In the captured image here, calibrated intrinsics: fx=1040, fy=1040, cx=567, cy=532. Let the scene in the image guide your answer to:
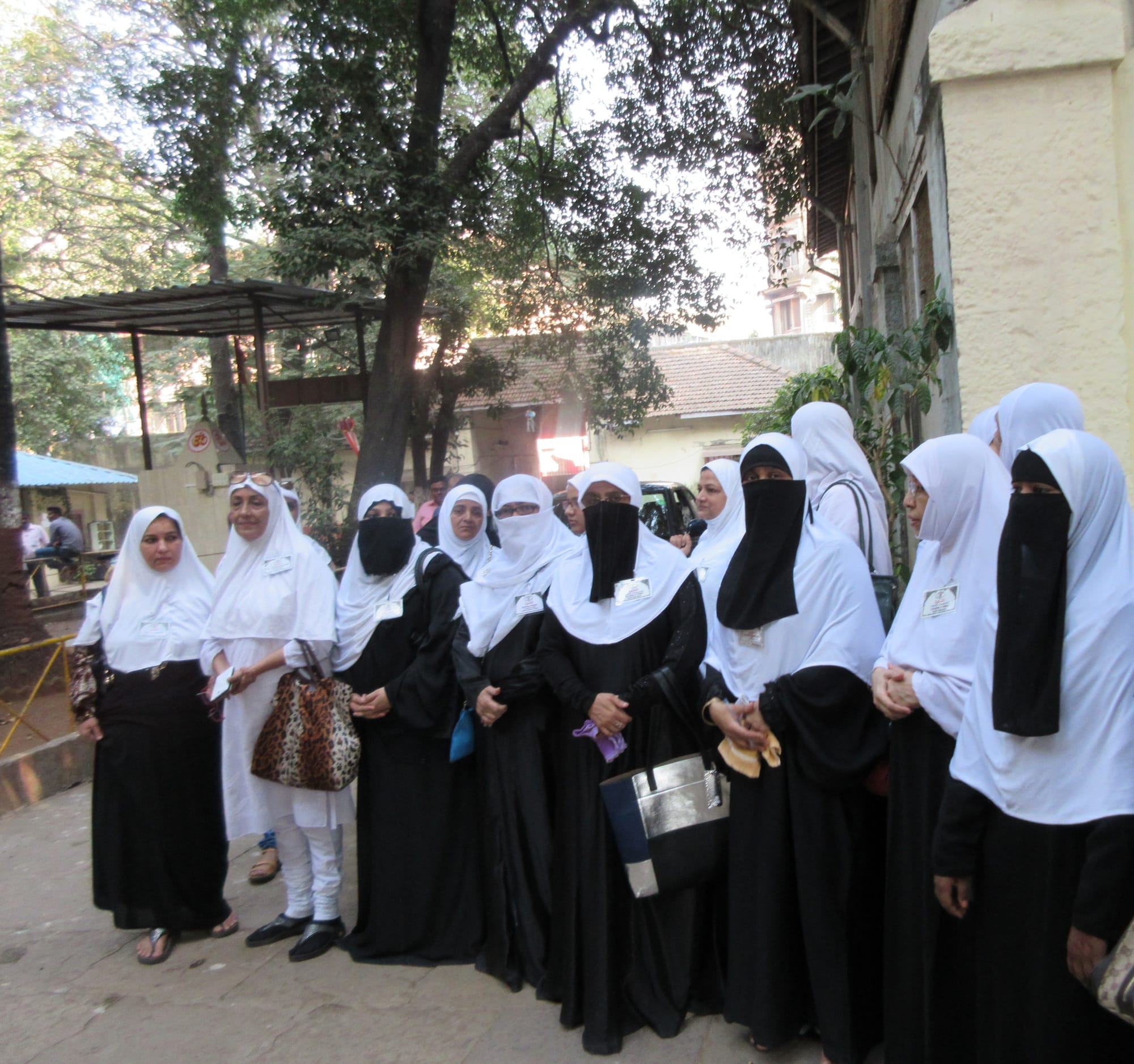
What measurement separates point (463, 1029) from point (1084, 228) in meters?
3.90

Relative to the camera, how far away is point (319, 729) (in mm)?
4117

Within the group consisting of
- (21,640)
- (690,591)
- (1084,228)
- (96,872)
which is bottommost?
(96,872)

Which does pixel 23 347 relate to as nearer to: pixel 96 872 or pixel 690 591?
pixel 96 872

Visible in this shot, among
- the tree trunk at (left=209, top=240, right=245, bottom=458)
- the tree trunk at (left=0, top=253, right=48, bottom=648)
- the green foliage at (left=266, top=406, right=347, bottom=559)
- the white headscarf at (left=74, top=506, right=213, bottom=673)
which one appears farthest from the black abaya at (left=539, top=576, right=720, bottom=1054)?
the tree trunk at (left=209, top=240, right=245, bottom=458)

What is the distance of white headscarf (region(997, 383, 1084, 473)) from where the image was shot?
320cm

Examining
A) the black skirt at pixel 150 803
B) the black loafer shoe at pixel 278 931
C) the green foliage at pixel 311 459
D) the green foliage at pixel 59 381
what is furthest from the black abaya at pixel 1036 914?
the green foliage at pixel 59 381

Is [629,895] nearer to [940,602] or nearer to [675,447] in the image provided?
[940,602]

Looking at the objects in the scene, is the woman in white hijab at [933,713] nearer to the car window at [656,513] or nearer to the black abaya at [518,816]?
the black abaya at [518,816]

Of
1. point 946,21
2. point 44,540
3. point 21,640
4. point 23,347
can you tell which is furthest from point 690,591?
point 23,347

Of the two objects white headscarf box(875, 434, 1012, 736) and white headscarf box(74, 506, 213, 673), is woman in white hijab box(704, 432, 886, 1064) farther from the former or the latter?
white headscarf box(74, 506, 213, 673)

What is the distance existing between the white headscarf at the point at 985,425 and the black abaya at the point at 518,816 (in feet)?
5.82

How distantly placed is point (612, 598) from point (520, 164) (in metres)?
11.3

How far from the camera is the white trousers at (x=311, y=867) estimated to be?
4309 millimetres

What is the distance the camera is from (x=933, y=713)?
2.62 m
